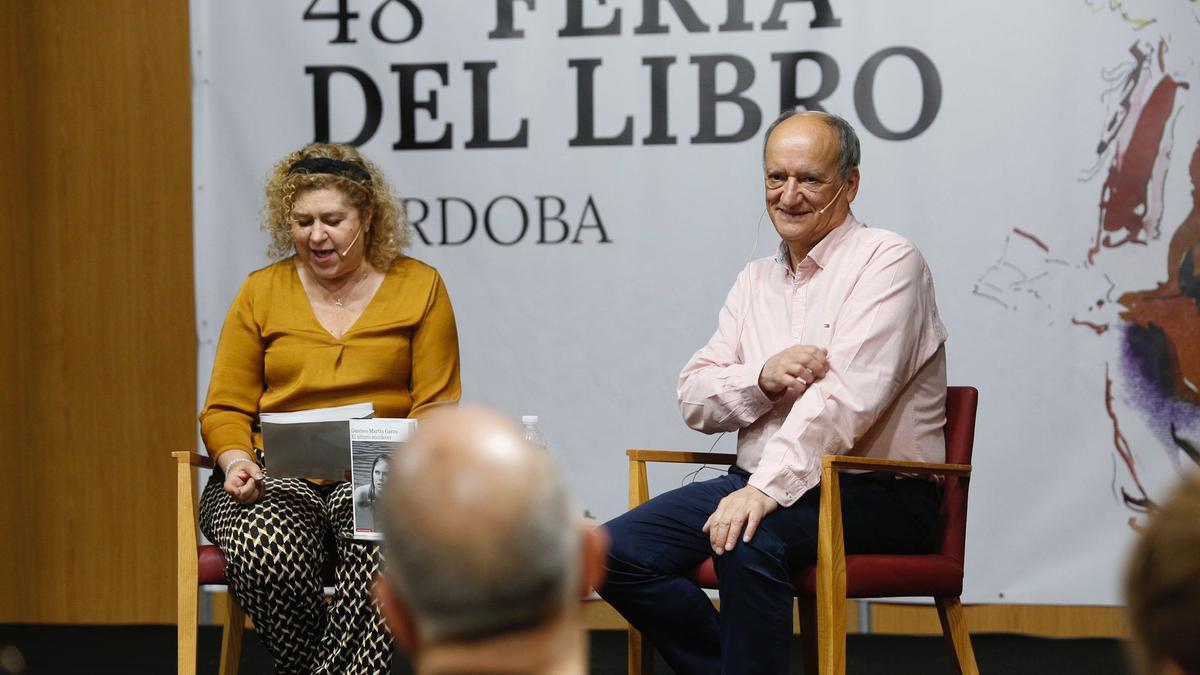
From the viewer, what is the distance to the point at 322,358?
3004mm

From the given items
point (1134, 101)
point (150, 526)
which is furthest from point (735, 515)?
point (150, 526)

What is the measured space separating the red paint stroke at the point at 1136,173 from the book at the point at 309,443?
2.32 meters

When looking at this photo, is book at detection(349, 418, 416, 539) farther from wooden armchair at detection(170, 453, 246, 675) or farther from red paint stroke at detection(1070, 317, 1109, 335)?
red paint stroke at detection(1070, 317, 1109, 335)

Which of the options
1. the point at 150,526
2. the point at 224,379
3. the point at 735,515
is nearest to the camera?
the point at 735,515

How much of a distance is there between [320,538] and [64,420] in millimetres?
1958

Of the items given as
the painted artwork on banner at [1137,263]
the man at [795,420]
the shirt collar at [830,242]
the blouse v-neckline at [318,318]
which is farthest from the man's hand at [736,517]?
the painted artwork on banner at [1137,263]

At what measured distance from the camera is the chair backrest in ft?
8.87

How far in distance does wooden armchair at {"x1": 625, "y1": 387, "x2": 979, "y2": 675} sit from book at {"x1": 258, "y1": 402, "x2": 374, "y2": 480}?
62 cm

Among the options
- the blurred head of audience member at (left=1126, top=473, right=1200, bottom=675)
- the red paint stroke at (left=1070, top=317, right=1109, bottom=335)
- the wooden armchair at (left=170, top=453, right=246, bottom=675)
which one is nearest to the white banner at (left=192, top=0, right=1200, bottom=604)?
the red paint stroke at (left=1070, top=317, right=1109, bottom=335)

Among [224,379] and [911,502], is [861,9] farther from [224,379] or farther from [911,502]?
[224,379]

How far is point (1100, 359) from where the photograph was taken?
3.86 meters

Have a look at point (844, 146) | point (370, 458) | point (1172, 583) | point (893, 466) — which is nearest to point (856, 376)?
point (893, 466)

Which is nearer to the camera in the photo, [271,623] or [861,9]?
[271,623]

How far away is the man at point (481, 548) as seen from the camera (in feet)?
2.11
